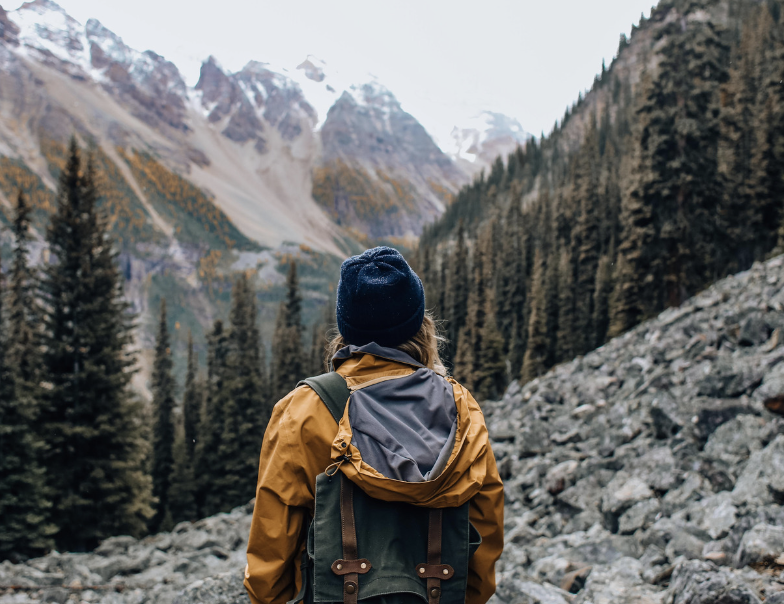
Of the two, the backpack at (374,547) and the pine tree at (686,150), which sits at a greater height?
the pine tree at (686,150)

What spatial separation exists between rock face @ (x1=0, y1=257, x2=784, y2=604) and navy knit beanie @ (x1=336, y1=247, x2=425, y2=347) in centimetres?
310

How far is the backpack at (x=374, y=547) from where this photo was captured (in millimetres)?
2199

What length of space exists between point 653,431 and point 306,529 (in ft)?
26.7

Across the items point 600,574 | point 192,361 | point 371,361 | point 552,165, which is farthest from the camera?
point 552,165

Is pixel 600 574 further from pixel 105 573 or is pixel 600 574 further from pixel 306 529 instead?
pixel 105 573

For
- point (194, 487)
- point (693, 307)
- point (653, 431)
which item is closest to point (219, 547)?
point (653, 431)

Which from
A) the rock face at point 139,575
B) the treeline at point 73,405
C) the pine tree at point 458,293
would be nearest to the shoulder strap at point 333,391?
the rock face at point 139,575

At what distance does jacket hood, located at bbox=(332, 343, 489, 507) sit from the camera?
7.04 feet

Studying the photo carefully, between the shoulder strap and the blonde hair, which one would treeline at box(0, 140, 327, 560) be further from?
the shoulder strap

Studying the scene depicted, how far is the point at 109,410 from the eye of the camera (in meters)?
17.6

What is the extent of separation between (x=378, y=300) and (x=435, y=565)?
3.75ft

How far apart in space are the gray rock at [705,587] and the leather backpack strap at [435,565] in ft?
8.66

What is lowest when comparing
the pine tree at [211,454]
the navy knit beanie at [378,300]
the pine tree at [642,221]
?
the pine tree at [211,454]

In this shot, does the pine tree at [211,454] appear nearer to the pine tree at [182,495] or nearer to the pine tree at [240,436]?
the pine tree at [240,436]
